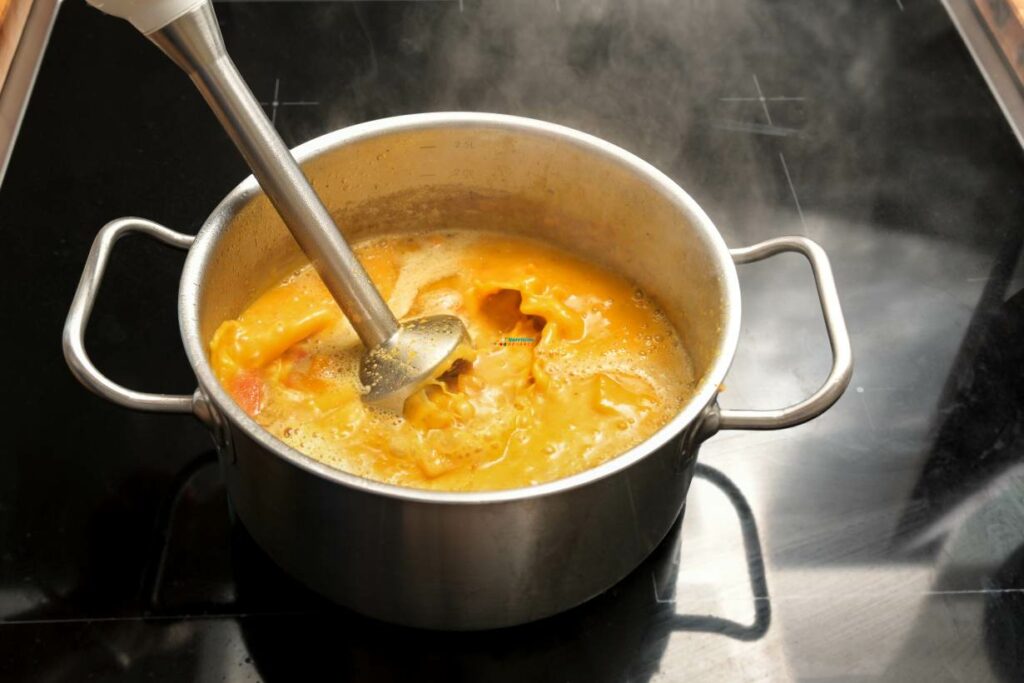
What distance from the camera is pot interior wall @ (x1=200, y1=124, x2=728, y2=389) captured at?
1.08 m

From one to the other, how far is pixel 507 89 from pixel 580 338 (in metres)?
0.55

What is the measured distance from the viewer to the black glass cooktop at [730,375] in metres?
1.01

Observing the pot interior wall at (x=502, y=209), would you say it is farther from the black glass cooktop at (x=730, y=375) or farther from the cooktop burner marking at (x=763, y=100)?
the cooktop burner marking at (x=763, y=100)

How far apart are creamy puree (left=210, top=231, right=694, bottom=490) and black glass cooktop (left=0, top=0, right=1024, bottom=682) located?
128 millimetres

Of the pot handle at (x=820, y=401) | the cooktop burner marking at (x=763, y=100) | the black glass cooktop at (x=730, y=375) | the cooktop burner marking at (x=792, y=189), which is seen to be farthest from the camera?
the cooktop burner marking at (x=763, y=100)

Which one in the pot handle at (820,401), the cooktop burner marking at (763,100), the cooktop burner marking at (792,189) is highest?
the pot handle at (820,401)

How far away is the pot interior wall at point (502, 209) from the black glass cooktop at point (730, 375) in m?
0.17

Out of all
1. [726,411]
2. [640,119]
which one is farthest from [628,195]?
[640,119]

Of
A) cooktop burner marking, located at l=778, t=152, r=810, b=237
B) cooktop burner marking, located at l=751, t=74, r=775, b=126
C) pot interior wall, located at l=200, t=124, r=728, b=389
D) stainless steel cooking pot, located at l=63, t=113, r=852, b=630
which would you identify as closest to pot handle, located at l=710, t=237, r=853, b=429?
stainless steel cooking pot, located at l=63, t=113, r=852, b=630

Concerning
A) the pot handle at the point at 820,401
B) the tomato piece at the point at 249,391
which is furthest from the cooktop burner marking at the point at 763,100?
the tomato piece at the point at 249,391

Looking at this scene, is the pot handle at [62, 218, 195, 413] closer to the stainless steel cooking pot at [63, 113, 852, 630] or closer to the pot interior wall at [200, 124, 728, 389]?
the stainless steel cooking pot at [63, 113, 852, 630]

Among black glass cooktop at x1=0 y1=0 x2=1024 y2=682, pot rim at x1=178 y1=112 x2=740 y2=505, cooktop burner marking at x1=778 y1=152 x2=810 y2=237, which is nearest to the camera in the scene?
pot rim at x1=178 y1=112 x2=740 y2=505

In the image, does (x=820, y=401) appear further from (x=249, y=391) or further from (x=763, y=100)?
(x=763, y=100)

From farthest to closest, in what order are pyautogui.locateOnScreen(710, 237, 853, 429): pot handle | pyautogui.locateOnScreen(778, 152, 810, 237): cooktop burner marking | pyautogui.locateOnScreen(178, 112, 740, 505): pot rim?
pyautogui.locateOnScreen(778, 152, 810, 237): cooktop burner marking → pyautogui.locateOnScreen(710, 237, 853, 429): pot handle → pyautogui.locateOnScreen(178, 112, 740, 505): pot rim
